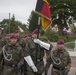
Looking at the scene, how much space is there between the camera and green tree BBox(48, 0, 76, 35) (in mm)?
60688

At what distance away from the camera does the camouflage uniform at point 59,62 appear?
9.39 meters

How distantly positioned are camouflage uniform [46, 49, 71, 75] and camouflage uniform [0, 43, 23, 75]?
2.62 feet

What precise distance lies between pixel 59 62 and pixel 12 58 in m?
1.25

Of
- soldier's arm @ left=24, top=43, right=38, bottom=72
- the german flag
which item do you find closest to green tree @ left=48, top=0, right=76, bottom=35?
the german flag

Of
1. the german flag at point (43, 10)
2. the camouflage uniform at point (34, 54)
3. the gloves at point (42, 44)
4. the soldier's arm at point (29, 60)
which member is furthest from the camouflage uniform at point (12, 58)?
the german flag at point (43, 10)

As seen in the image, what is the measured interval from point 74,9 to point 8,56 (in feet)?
174

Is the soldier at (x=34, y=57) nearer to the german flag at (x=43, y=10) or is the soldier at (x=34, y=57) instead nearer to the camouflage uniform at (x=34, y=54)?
the camouflage uniform at (x=34, y=54)

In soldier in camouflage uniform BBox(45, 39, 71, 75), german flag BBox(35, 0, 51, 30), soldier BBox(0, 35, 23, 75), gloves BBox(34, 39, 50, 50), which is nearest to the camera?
soldier BBox(0, 35, 23, 75)

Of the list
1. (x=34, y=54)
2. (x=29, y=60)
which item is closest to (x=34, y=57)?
(x=34, y=54)

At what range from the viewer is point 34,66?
9.43m

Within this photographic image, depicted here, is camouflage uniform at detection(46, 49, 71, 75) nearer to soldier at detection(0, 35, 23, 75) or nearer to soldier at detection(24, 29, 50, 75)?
soldier at detection(24, 29, 50, 75)

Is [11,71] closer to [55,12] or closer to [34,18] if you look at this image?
[55,12]

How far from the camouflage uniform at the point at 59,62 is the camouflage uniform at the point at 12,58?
2.62 feet

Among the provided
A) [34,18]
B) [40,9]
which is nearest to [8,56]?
[40,9]
